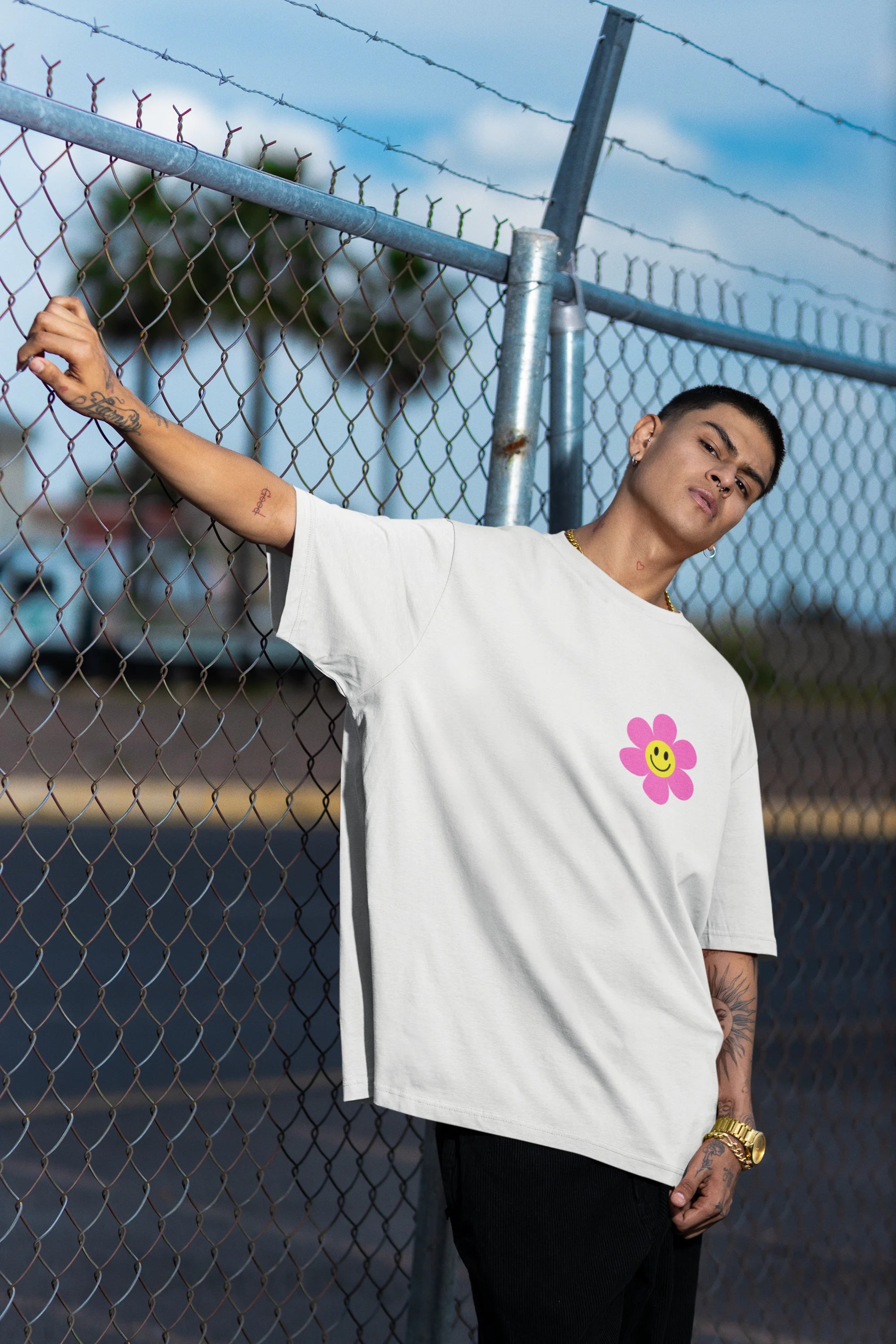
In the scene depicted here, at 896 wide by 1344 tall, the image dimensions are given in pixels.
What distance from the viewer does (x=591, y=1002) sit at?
1.86 metres

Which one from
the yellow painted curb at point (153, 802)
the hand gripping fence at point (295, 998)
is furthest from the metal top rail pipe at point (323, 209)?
the yellow painted curb at point (153, 802)

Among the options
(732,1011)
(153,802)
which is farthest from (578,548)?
(153,802)

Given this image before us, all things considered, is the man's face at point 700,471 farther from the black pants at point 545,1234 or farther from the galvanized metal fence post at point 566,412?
the black pants at point 545,1234

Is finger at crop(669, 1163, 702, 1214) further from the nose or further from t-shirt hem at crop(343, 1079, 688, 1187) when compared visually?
the nose

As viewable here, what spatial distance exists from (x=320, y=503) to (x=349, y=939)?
664mm

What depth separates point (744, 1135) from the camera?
2.03 metres

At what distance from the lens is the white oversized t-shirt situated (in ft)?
6.01

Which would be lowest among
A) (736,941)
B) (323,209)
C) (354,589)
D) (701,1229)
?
(701,1229)

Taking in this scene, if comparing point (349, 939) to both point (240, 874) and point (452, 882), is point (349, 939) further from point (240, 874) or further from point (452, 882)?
point (240, 874)

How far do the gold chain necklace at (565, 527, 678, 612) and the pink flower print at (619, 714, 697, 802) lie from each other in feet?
0.84

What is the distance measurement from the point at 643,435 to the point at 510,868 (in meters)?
0.78

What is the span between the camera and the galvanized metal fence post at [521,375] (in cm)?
245

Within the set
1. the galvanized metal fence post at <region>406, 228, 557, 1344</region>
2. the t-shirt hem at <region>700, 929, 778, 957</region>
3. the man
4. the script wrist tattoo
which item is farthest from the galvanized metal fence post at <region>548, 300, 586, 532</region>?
the script wrist tattoo

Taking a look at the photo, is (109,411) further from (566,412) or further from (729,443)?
Answer: (566,412)
